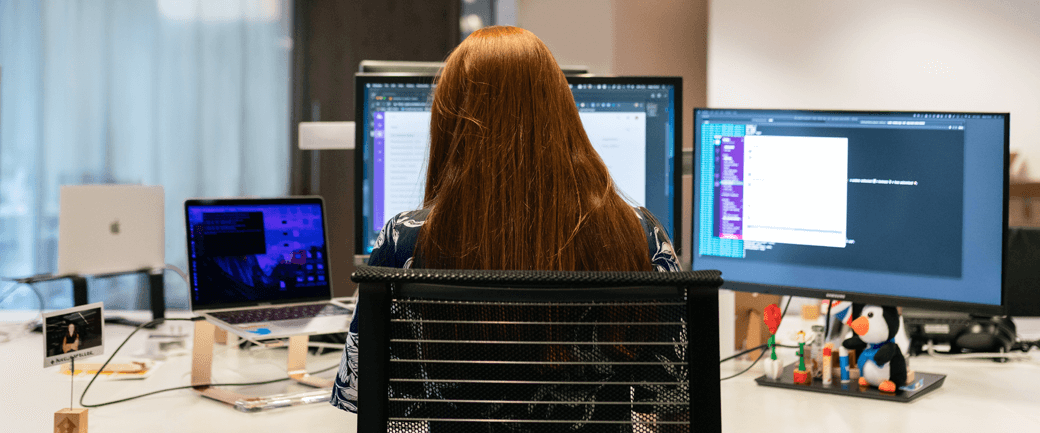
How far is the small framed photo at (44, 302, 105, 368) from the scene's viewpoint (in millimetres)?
979

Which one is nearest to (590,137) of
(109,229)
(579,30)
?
(109,229)

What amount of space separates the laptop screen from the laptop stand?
7 centimetres

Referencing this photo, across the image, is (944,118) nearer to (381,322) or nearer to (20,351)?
(381,322)

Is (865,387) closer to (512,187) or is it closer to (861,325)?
(861,325)

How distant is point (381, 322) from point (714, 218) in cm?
82

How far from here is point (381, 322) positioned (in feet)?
2.10

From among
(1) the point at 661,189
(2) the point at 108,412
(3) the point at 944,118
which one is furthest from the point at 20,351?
(3) the point at 944,118

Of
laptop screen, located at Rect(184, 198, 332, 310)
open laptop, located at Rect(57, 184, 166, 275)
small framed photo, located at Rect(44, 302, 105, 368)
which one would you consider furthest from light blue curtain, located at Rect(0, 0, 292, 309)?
small framed photo, located at Rect(44, 302, 105, 368)

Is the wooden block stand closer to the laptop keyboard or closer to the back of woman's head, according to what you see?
the laptop keyboard

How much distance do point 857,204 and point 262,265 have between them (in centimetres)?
108

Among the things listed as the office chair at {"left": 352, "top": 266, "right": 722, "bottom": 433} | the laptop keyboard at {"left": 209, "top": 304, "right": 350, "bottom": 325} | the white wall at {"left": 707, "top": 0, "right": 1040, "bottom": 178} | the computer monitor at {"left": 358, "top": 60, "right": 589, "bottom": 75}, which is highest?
the white wall at {"left": 707, "top": 0, "right": 1040, "bottom": 178}

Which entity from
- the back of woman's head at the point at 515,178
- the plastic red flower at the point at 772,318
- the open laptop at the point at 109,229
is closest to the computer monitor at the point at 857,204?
the plastic red flower at the point at 772,318

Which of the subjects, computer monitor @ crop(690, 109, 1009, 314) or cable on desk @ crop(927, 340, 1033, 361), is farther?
cable on desk @ crop(927, 340, 1033, 361)

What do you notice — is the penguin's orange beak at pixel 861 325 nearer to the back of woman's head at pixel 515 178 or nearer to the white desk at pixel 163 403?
the back of woman's head at pixel 515 178
